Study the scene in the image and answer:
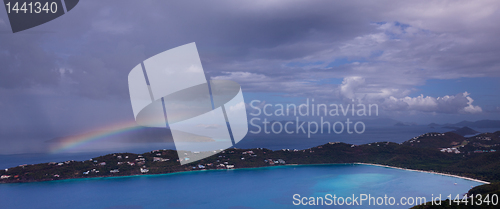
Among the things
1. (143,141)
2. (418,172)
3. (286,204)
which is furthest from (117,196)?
(143,141)

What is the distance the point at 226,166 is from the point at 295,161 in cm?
1297

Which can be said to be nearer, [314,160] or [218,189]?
[218,189]

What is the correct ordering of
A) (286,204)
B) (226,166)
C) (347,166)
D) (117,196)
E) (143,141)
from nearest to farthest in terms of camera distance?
1. (286,204)
2. (117,196)
3. (226,166)
4. (347,166)
5. (143,141)

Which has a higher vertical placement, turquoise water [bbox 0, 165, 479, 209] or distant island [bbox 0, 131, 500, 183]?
distant island [bbox 0, 131, 500, 183]

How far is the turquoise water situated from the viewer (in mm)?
23594

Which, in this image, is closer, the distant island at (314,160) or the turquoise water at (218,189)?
the turquoise water at (218,189)

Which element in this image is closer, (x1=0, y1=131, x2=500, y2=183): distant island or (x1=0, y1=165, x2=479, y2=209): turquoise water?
(x1=0, y1=165, x2=479, y2=209): turquoise water

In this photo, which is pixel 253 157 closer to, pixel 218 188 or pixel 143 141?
pixel 218 188

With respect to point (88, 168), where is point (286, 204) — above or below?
below

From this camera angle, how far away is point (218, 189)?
29078mm

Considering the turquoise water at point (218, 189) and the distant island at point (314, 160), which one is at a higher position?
the distant island at point (314, 160)

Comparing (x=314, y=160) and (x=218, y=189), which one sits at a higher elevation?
(x=314, y=160)

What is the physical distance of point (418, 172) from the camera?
3616 cm

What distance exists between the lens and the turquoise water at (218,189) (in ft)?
77.4
